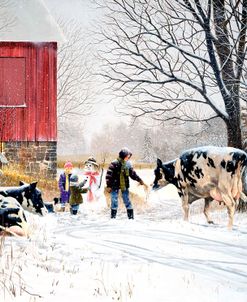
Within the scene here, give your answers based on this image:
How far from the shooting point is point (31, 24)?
1349cm

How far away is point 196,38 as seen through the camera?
30.9ft

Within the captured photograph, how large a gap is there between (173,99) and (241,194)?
9.43 ft

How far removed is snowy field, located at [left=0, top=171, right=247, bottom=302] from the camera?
400 centimetres

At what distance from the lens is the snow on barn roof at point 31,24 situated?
13.2 meters

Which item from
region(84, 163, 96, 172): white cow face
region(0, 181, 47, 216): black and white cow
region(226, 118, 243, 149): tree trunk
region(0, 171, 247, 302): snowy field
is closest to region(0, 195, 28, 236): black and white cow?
region(0, 171, 247, 302): snowy field

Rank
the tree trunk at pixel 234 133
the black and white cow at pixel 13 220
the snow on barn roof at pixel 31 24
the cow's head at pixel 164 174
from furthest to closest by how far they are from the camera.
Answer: the snow on barn roof at pixel 31 24, the tree trunk at pixel 234 133, the cow's head at pixel 164 174, the black and white cow at pixel 13 220

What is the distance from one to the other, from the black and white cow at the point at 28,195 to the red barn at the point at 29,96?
617 cm

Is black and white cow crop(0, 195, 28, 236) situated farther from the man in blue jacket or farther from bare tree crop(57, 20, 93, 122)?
bare tree crop(57, 20, 93, 122)

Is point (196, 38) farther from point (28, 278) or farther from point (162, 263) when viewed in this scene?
point (28, 278)

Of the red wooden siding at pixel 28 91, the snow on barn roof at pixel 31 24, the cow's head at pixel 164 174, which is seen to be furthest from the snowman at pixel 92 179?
the snow on barn roof at pixel 31 24

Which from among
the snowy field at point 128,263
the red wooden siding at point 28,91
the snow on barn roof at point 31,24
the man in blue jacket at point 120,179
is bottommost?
the snowy field at point 128,263

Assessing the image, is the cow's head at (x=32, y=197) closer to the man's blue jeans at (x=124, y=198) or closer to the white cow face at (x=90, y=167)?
the man's blue jeans at (x=124, y=198)

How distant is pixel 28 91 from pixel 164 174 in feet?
21.7

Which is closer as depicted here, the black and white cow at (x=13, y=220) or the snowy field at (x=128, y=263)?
the snowy field at (x=128, y=263)
